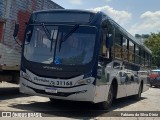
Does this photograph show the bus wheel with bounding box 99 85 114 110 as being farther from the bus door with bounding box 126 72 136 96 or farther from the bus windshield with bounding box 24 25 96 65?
the bus door with bounding box 126 72 136 96

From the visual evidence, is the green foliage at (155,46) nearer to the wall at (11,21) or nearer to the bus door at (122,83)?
the bus door at (122,83)

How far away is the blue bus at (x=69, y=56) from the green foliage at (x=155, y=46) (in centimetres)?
5433

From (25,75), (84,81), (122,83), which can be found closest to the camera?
(84,81)

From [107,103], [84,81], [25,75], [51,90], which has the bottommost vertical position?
[107,103]

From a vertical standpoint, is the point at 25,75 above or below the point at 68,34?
below

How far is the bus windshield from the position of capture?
10.2m

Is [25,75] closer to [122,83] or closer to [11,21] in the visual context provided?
[11,21]

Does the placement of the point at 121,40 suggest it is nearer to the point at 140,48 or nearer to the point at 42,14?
the point at 42,14

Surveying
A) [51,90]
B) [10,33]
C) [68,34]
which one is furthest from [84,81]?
[10,33]

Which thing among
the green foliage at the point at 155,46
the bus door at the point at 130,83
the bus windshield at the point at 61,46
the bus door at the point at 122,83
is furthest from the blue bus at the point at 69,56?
the green foliage at the point at 155,46

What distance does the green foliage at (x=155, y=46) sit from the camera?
64.5 metres

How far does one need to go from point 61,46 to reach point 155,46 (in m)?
59.2

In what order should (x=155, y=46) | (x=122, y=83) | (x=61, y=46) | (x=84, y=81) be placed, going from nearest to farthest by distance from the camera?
(x=84, y=81) < (x=61, y=46) < (x=122, y=83) < (x=155, y=46)

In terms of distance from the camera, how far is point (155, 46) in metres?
67.7
